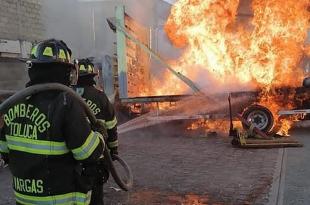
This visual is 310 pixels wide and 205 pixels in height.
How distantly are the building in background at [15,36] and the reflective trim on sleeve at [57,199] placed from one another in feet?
33.3

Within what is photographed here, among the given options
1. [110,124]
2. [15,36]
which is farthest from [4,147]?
[15,36]

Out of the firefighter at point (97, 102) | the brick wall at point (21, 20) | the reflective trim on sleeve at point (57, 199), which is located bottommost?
the reflective trim on sleeve at point (57, 199)

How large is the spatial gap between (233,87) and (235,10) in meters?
2.31

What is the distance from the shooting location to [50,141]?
269cm

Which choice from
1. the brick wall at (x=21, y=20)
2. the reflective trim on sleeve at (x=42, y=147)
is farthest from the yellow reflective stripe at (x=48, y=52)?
the brick wall at (x=21, y=20)

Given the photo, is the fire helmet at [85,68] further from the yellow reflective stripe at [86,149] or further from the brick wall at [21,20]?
the brick wall at [21,20]

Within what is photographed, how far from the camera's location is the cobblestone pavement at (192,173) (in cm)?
554

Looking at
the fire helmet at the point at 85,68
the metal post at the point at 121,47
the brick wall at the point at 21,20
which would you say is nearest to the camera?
the fire helmet at the point at 85,68

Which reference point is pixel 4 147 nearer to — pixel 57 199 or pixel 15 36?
pixel 57 199

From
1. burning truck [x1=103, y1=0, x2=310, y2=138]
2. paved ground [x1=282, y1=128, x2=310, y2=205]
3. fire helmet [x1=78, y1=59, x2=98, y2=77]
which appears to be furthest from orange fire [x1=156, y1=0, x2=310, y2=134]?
fire helmet [x1=78, y1=59, x2=98, y2=77]

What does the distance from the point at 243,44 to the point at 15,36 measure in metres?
7.07

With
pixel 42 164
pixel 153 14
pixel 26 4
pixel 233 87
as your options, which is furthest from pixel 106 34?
pixel 42 164

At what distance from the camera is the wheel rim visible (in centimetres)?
1007

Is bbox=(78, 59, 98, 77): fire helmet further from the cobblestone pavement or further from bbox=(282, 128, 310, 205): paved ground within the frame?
bbox=(282, 128, 310, 205): paved ground
